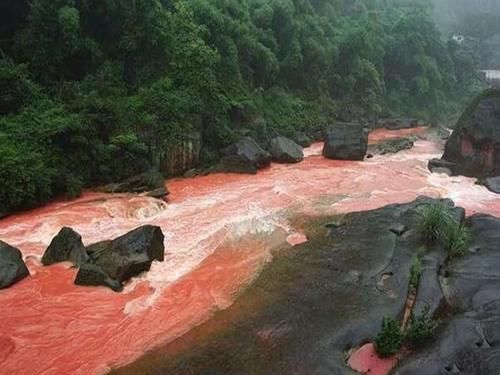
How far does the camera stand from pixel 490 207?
56.1ft

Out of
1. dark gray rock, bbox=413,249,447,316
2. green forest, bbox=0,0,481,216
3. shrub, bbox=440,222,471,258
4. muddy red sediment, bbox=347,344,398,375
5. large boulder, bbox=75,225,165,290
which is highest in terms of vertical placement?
green forest, bbox=0,0,481,216

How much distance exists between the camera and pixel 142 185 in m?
18.3

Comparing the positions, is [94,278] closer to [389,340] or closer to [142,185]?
[389,340]

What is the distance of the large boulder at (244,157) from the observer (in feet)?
70.8

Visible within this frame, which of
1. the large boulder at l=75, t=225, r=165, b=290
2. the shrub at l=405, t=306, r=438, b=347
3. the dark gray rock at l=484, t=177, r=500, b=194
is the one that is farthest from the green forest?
the shrub at l=405, t=306, r=438, b=347

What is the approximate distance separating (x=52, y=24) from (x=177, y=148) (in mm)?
7319

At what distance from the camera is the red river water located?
895 centimetres

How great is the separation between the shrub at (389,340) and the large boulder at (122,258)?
5.88 metres

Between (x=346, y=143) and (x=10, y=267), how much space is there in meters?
17.9

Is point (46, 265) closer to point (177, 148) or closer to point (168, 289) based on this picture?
point (168, 289)

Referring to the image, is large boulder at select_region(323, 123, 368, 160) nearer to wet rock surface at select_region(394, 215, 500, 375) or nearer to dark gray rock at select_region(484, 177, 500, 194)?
dark gray rock at select_region(484, 177, 500, 194)

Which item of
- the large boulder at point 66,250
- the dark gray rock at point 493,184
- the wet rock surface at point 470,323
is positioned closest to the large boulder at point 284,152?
the dark gray rock at point 493,184

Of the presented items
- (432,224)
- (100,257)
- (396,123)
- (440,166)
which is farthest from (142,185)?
(396,123)

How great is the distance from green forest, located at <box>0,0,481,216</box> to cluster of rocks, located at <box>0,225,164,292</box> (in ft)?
14.5
